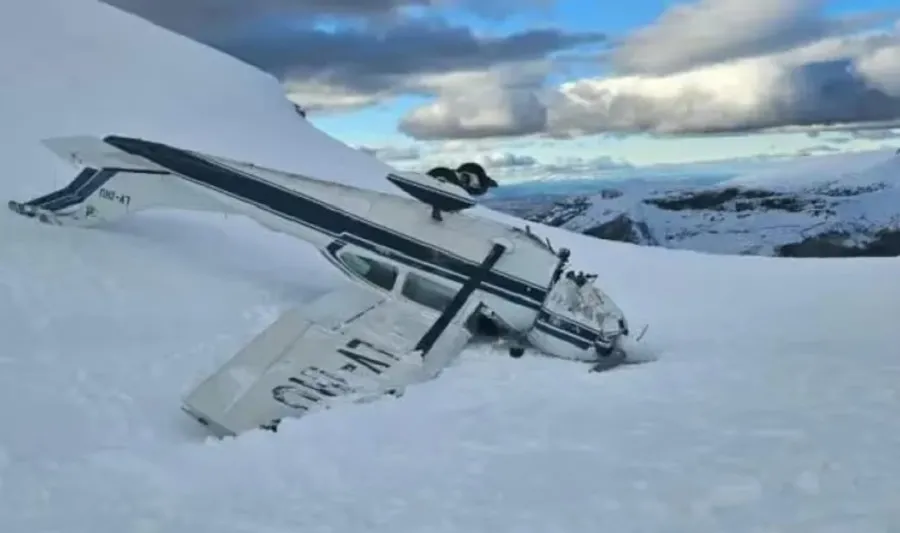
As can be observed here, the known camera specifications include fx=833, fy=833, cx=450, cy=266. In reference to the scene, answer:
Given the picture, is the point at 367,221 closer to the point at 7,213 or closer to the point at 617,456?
the point at 617,456

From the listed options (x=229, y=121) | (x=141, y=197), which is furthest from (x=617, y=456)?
(x=229, y=121)

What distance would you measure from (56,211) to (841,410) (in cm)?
1058

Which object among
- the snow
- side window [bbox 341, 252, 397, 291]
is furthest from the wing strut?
side window [bbox 341, 252, 397, 291]

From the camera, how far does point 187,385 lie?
8.00 metres

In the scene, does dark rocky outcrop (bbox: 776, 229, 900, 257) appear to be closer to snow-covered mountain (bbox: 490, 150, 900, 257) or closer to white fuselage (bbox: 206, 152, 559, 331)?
snow-covered mountain (bbox: 490, 150, 900, 257)

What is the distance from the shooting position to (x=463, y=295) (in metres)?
9.53

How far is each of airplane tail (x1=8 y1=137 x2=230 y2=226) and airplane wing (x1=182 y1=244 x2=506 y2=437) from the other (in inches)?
127

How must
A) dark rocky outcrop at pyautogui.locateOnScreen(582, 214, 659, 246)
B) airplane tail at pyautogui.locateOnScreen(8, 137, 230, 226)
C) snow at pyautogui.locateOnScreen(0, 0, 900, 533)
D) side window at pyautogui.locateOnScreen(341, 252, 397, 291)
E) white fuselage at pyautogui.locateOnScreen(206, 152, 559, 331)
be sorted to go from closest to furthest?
snow at pyautogui.locateOnScreen(0, 0, 900, 533) < white fuselage at pyautogui.locateOnScreen(206, 152, 559, 331) < side window at pyautogui.locateOnScreen(341, 252, 397, 291) < airplane tail at pyautogui.locateOnScreen(8, 137, 230, 226) < dark rocky outcrop at pyautogui.locateOnScreen(582, 214, 659, 246)

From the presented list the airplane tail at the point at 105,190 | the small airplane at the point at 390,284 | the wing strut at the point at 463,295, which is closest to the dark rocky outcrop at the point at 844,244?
the small airplane at the point at 390,284

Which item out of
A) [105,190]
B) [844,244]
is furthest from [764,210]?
[105,190]

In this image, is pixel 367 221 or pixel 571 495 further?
pixel 367 221

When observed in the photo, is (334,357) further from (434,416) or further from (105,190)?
(105,190)

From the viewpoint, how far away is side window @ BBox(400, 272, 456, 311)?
31.6 ft

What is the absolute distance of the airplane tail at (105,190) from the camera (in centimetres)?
1120
